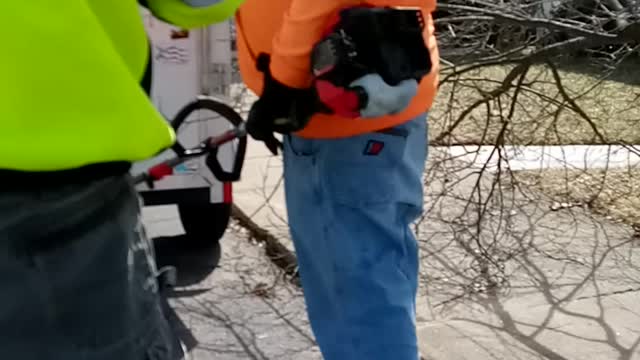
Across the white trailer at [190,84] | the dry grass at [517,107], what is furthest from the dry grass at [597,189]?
the white trailer at [190,84]

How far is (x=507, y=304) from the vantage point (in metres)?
4.83

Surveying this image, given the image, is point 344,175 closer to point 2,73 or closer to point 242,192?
point 2,73

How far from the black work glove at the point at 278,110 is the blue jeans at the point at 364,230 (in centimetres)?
12

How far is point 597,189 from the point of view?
20.6 ft

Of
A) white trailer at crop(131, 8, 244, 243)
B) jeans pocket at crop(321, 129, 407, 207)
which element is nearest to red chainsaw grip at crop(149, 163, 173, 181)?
jeans pocket at crop(321, 129, 407, 207)

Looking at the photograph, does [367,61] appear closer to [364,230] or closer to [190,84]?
[364,230]

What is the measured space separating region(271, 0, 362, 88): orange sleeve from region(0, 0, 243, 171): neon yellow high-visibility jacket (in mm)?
993

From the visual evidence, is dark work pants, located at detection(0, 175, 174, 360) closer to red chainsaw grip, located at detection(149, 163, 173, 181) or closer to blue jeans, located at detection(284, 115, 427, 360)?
red chainsaw grip, located at detection(149, 163, 173, 181)

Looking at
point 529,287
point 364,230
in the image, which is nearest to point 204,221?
point 529,287

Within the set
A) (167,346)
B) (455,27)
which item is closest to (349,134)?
(167,346)

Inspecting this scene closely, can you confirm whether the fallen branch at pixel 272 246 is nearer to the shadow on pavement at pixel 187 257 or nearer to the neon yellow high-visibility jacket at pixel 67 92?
the shadow on pavement at pixel 187 257

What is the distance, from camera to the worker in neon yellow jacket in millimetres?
1528

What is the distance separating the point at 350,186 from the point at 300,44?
14.2 inches

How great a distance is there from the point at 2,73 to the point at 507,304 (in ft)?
11.7
